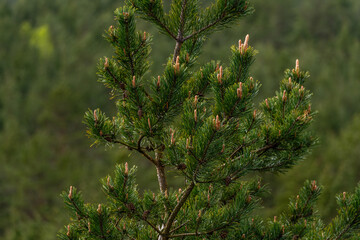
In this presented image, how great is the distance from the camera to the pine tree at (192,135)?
4297 millimetres

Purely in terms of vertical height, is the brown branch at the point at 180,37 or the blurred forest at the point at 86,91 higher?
the blurred forest at the point at 86,91

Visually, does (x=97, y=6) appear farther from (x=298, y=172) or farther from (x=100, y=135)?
(x=100, y=135)

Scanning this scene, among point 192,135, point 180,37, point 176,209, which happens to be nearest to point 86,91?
point 180,37

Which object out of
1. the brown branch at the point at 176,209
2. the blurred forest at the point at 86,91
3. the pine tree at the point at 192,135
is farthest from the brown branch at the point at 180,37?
the brown branch at the point at 176,209

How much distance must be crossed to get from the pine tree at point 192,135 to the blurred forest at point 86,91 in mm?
907

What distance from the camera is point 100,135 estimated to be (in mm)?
4625

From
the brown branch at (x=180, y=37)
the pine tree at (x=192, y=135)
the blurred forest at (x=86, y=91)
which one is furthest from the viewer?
the blurred forest at (x=86, y=91)

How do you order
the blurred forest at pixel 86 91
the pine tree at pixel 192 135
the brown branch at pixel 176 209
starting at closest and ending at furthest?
the pine tree at pixel 192 135 < the brown branch at pixel 176 209 < the blurred forest at pixel 86 91

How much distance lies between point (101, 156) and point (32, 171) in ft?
41.6

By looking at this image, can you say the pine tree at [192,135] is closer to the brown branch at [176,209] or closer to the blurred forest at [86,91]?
the brown branch at [176,209]

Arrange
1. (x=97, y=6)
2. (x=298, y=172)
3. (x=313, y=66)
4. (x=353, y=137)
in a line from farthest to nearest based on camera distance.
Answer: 1. (x=97, y=6)
2. (x=313, y=66)
3. (x=353, y=137)
4. (x=298, y=172)

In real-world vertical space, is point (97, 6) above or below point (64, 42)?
above

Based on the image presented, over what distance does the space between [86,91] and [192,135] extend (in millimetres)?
54697

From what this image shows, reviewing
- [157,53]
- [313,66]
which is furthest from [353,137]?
[157,53]
